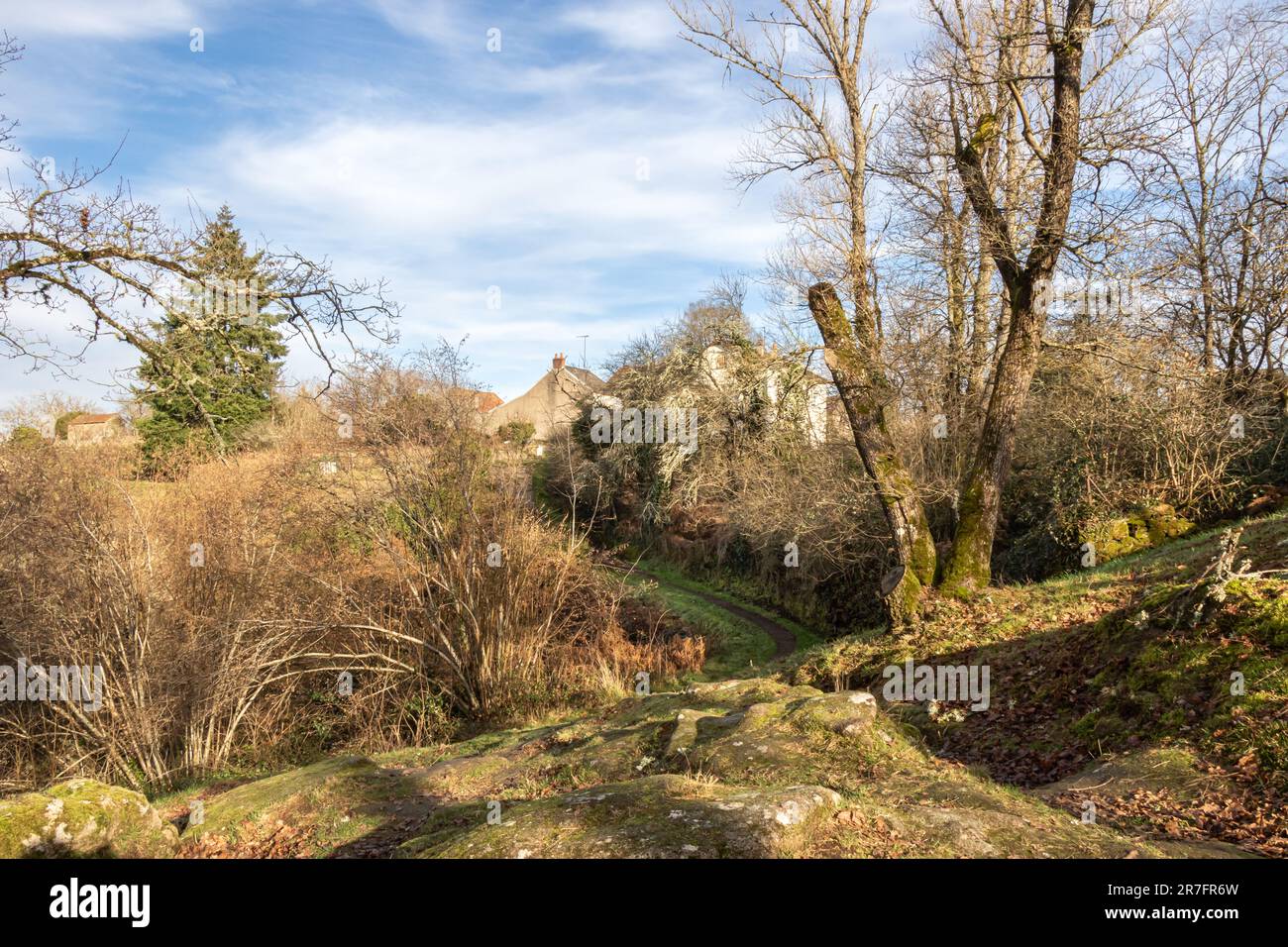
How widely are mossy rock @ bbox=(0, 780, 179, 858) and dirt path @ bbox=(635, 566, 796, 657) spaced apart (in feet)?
43.2

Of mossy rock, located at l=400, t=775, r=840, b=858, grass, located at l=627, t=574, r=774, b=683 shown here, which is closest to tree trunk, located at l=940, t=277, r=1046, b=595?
grass, located at l=627, t=574, r=774, b=683

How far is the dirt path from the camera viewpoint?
18.5 metres

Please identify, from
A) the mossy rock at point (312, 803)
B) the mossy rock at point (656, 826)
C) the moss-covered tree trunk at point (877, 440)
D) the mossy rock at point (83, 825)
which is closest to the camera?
the mossy rock at point (656, 826)

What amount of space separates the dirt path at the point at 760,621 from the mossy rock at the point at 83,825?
13164 millimetres

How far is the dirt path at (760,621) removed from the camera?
18516 millimetres

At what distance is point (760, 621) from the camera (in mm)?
20750

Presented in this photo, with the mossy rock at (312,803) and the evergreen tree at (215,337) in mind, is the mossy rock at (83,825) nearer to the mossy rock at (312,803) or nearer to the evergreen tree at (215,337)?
the mossy rock at (312,803)

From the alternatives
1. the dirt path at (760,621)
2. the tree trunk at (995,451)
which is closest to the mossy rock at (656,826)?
the tree trunk at (995,451)

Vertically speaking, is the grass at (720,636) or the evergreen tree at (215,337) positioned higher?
the evergreen tree at (215,337)
